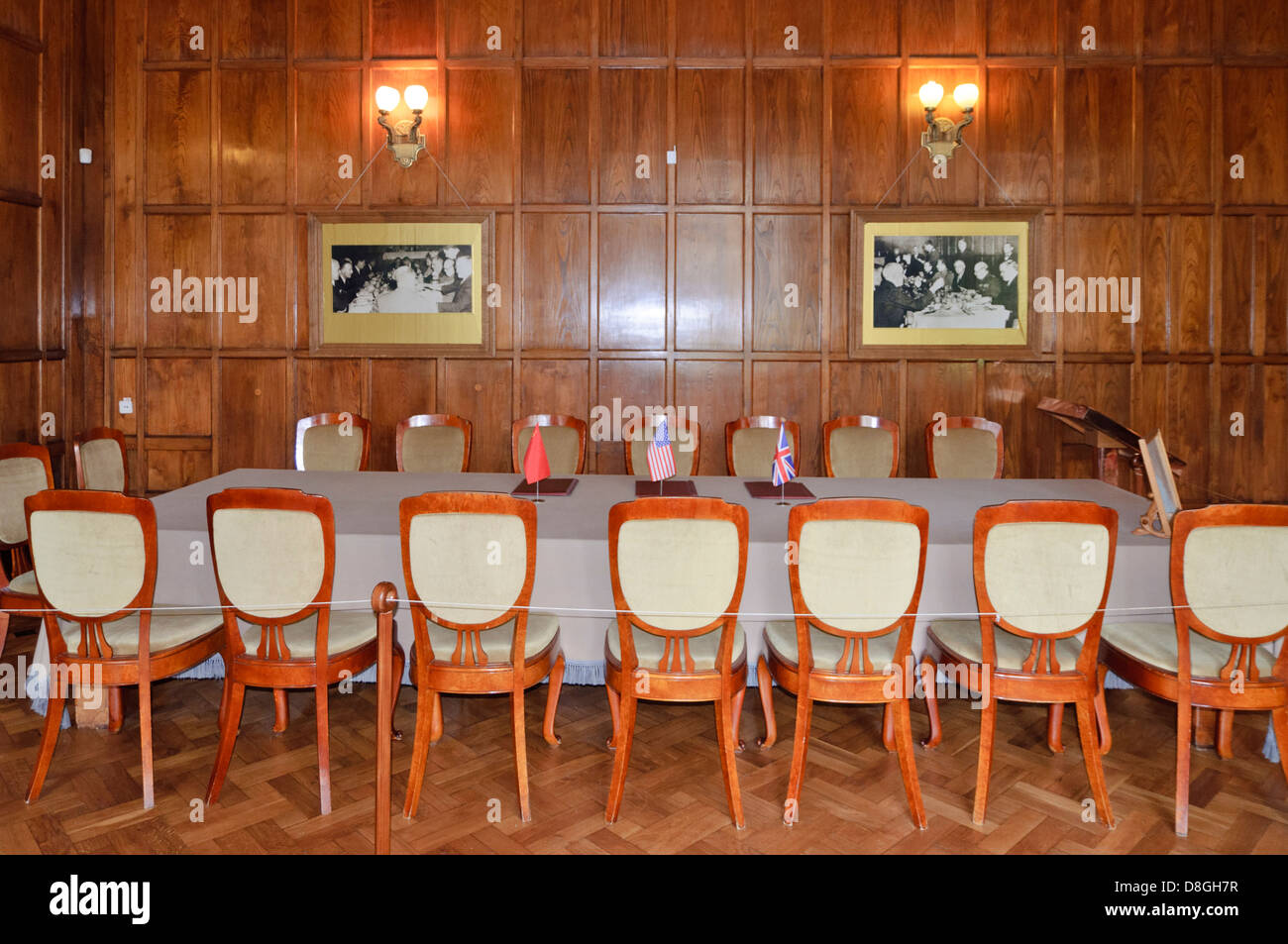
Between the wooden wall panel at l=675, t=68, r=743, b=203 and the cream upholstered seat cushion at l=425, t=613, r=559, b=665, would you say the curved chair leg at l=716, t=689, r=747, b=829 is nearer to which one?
the cream upholstered seat cushion at l=425, t=613, r=559, b=665

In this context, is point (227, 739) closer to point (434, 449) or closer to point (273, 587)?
point (273, 587)

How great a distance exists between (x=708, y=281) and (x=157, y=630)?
451 centimetres

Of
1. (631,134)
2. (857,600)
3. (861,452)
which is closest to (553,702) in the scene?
(857,600)

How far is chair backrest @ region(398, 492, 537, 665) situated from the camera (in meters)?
2.90

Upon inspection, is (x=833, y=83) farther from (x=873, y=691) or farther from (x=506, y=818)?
(x=506, y=818)

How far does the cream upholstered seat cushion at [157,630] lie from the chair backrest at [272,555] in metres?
0.32

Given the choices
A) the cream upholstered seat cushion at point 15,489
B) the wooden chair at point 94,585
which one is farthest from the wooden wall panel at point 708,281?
the wooden chair at point 94,585

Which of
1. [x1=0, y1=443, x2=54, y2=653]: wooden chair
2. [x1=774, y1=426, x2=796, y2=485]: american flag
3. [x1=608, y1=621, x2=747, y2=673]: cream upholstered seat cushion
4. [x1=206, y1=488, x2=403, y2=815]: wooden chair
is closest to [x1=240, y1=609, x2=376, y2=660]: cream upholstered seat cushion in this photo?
[x1=206, y1=488, x2=403, y2=815]: wooden chair

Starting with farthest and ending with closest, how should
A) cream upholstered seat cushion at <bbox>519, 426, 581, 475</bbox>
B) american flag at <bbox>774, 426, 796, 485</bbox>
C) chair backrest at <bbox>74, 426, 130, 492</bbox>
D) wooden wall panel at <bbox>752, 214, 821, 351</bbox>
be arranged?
wooden wall panel at <bbox>752, 214, 821, 351</bbox> < cream upholstered seat cushion at <bbox>519, 426, 581, 475</bbox> < chair backrest at <bbox>74, 426, 130, 492</bbox> < american flag at <bbox>774, 426, 796, 485</bbox>

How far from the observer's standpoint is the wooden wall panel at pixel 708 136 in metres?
6.43

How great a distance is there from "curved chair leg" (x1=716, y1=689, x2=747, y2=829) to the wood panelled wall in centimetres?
383

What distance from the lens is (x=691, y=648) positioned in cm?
310

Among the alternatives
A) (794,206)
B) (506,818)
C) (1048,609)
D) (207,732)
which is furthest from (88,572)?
(794,206)

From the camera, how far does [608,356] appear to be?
6594 millimetres
